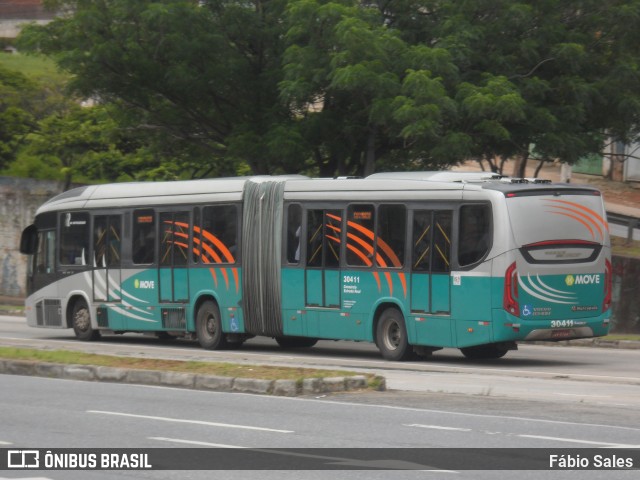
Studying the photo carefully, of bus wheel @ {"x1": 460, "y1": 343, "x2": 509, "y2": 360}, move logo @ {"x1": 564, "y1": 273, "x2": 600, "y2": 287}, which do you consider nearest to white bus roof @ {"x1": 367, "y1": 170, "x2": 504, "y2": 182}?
move logo @ {"x1": 564, "y1": 273, "x2": 600, "y2": 287}

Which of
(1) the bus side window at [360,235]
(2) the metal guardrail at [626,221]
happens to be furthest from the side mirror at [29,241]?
(2) the metal guardrail at [626,221]

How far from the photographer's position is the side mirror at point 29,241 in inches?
1125

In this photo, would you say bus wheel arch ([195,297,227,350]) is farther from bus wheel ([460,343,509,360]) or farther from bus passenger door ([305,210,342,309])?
bus wheel ([460,343,509,360])

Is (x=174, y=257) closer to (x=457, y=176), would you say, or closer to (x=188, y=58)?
(x=188, y=58)

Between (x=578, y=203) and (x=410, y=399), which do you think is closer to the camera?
(x=410, y=399)

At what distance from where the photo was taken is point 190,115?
3102 centimetres

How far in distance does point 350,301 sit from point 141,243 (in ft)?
19.7

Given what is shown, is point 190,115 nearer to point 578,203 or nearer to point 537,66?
point 537,66

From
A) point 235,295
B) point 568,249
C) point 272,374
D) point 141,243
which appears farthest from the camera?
point 141,243

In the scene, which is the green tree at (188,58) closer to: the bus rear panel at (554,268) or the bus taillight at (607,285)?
the bus rear panel at (554,268)

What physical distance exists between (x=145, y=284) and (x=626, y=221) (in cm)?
1772

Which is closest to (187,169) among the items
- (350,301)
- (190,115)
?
(190,115)

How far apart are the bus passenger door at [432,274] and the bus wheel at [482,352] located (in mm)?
1205

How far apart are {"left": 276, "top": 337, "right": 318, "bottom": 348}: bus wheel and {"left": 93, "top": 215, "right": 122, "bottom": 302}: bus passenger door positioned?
3768 millimetres
